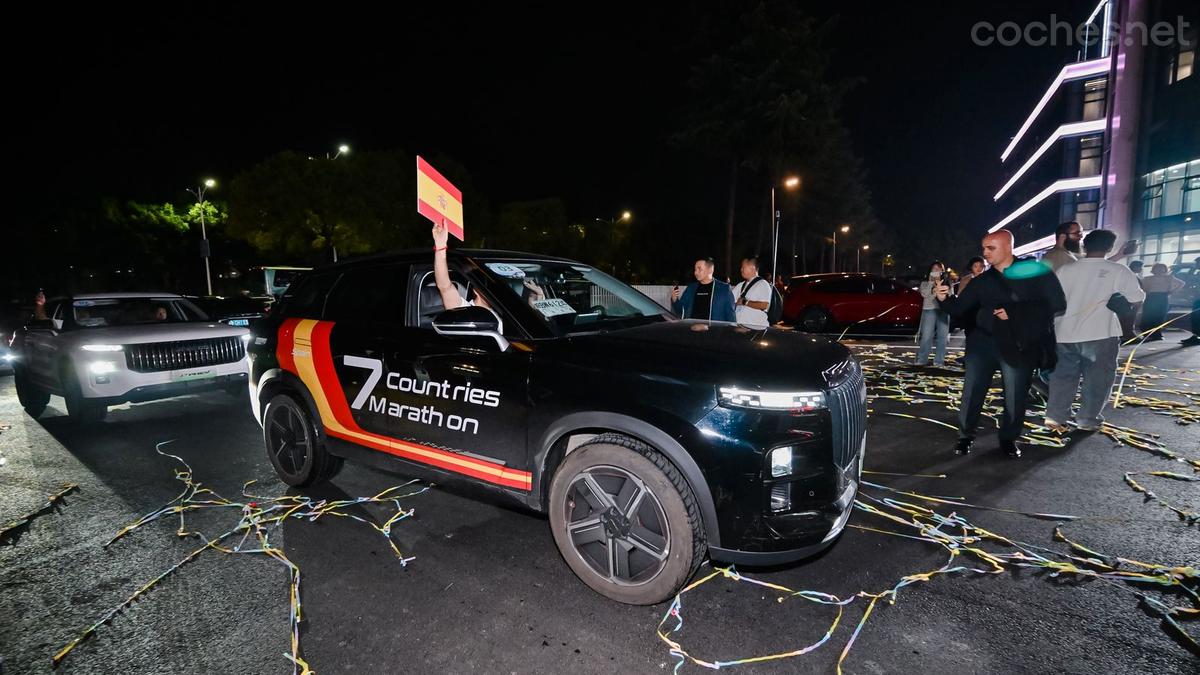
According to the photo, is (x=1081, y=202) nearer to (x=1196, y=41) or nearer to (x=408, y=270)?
(x=1196, y=41)

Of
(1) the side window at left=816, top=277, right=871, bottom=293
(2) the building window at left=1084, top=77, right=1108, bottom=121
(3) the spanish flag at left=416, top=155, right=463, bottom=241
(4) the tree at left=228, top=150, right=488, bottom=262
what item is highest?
(2) the building window at left=1084, top=77, right=1108, bottom=121

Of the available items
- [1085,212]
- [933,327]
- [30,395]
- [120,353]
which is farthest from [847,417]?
[1085,212]

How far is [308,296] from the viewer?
4473 millimetres

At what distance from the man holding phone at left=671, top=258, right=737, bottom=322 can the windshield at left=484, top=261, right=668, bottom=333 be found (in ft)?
7.39

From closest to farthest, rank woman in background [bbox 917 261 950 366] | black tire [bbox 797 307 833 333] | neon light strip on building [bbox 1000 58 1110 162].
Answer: woman in background [bbox 917 261 950 366]
black tire [bbox 797 307 833 333]
neon light strip on building [bbox 1000 58 1110 162]

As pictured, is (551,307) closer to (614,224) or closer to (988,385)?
(988,385)

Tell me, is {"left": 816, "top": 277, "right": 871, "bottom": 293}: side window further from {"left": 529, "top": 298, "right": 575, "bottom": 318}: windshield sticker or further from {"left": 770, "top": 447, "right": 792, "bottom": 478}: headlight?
{"left": 770, "top": 447, "right": 792, "bottom": 478}: headlight

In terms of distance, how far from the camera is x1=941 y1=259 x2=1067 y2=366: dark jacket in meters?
4.68

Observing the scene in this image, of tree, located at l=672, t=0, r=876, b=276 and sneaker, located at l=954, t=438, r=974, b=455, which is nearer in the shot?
sneaker, located at l=954, t=438, r=974, b=455

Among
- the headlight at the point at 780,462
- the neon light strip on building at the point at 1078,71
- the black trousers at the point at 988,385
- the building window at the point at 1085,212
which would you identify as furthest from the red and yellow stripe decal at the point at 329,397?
the building window at the point at 1085,212

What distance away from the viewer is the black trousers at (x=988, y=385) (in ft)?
15.9

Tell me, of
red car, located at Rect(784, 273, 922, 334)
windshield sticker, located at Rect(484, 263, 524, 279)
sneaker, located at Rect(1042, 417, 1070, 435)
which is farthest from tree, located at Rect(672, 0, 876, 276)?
windshield sticker, located at Rect(484, 263, 524, 279)

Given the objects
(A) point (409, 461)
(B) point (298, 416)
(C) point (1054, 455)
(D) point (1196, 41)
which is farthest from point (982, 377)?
(D) point (1196, 41)

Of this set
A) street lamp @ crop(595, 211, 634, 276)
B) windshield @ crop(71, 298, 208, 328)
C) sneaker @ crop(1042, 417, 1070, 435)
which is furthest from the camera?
street lamp @ crop(595, 211, 634, 276)
